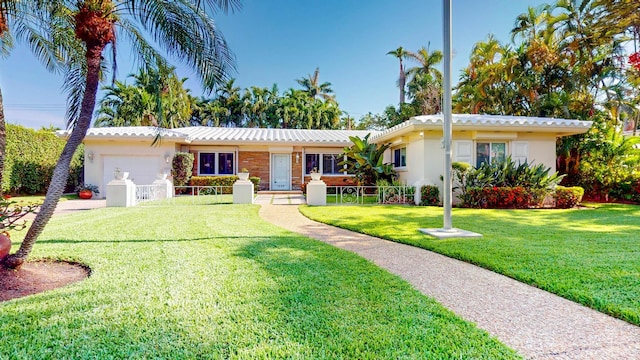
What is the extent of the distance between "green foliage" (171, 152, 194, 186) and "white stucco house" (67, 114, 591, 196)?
435 millimetres

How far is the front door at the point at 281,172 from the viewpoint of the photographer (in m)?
21.1


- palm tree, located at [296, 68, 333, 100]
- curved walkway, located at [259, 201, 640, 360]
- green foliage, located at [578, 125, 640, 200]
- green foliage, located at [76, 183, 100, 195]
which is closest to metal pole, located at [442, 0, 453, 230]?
curved walkway, located at [259, 201, 640, 360]

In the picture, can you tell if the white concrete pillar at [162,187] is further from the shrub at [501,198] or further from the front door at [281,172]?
the shrub at [501,198]

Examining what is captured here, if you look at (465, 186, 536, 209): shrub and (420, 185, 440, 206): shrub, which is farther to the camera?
(420, 185, 440, 206): shrub

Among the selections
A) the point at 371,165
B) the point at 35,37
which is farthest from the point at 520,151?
the point at 35,37

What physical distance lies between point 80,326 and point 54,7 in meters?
5.63

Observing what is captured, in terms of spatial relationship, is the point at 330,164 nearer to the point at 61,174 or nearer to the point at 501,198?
the point at 501,198

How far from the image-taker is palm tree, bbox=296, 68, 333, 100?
134 feet

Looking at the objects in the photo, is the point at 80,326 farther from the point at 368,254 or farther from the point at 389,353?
the point at 368,254

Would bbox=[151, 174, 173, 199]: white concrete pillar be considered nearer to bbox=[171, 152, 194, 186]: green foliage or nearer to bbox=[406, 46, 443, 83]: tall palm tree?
bbox=[171, 152, 194, 186]: green foliage

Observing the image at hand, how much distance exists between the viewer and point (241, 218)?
9531 mm

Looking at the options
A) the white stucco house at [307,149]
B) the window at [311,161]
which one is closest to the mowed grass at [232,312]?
the white stucco house at [307,149]

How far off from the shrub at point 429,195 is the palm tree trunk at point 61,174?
11.4m

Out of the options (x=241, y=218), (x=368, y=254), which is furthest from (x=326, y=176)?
(x=368, y=254)
